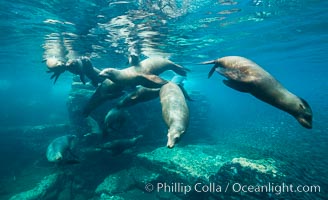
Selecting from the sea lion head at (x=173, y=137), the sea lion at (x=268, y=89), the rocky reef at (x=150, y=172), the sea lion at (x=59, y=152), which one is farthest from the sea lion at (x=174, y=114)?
the sea lion at (x=59, y=152)

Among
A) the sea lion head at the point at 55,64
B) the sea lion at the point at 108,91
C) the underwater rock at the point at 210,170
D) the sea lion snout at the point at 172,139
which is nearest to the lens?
the sea lion snout at the point at 172,139

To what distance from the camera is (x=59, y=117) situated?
32250 mm

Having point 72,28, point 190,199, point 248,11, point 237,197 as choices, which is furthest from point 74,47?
point 237,197

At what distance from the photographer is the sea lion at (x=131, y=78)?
21.6 ft

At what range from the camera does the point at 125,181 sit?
A: 1102 cm

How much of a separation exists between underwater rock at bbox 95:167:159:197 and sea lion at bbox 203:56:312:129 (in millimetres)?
Answer: 7810

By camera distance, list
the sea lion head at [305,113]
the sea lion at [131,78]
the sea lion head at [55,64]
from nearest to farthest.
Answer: the sea lion head at [305,113] → the sea lion at [131,78] → the sea lion head at [55,64]

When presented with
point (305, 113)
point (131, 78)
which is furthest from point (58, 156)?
point (305, 113)

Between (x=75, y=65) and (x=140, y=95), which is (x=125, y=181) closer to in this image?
(x=140, y=95)

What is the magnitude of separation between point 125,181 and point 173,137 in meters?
7.69

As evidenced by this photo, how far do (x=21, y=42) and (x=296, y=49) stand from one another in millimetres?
27798

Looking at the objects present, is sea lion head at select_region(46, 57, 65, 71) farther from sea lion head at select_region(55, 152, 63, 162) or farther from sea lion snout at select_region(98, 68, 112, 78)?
sea lion head at select_region(55, 152, 63, 162)

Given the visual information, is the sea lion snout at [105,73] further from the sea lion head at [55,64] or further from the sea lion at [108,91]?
the sea lion head at [55,64]

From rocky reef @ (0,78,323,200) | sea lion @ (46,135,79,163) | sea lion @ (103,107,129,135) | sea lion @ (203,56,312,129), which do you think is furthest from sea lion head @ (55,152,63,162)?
sea lion @ (203,56,312,129)
